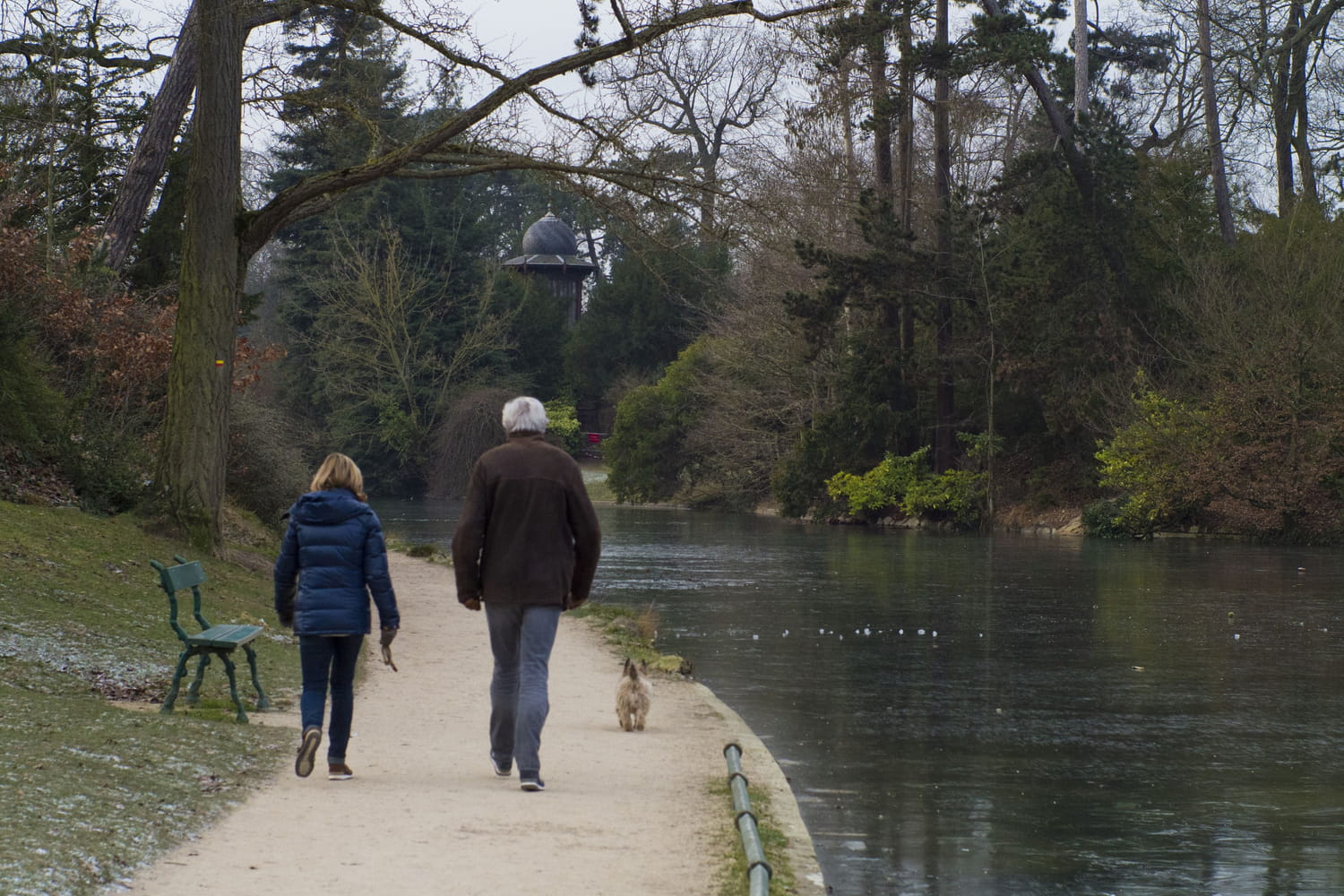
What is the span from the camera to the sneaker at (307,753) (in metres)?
8.47

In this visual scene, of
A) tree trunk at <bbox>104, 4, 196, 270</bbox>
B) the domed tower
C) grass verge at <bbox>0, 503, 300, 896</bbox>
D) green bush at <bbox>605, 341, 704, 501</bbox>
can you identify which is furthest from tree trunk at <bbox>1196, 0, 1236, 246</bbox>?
the domed tower

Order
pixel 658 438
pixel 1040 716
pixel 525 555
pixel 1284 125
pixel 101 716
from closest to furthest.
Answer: pixel 525 555 → pixel 101 716 → pixel 1040 716 → pixel 1284 125 → pixel 658 438

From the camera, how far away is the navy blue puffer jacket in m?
8.60

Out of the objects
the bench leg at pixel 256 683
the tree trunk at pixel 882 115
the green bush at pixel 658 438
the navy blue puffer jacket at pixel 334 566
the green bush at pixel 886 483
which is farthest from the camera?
the green bush at pixel 658 438

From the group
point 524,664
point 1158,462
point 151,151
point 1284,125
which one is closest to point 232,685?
point 524,664

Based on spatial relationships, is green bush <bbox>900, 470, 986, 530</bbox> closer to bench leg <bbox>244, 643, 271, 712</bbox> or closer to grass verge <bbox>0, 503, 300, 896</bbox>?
grass verge <bbox>0, 503, 300, 896</bbox>

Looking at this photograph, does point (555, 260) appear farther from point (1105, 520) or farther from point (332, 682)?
point (332, 682)

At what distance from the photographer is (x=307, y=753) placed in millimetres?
8516

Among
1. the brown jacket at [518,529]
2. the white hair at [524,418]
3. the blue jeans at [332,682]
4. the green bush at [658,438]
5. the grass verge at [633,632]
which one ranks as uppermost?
the green bush at [658,438]

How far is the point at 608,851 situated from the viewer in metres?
7.17

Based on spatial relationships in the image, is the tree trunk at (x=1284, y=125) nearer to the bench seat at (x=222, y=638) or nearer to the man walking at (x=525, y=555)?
the bench seat at (x=222, y=638)

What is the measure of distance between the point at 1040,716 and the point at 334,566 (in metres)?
6.14

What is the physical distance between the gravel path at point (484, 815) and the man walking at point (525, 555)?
0.52 meters

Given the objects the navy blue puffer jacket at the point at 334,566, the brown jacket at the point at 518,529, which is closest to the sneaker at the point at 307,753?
the navy blue puffer jacket at the point at 334,566
